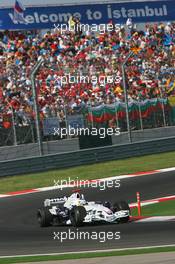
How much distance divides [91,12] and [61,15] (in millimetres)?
1521

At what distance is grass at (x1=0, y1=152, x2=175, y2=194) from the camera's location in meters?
21.8

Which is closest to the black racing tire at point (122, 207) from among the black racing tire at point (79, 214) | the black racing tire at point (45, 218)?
the black racing tire at point (79, 214)

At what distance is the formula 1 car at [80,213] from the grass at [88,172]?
20.4 feet

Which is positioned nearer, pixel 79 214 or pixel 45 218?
pixel 79 214

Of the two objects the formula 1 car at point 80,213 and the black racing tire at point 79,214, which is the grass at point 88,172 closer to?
the formula 1 car at point 80,213

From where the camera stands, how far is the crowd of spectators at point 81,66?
81.5 ft

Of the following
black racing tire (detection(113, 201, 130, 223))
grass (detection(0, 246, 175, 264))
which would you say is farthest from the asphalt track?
grass (detection(0, 246, 175, 264))

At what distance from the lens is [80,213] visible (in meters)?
14.0

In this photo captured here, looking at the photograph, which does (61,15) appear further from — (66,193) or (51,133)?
(66,193)

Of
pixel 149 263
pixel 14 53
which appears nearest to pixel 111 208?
pixel 149 263

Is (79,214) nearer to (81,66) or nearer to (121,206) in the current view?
(121,206)

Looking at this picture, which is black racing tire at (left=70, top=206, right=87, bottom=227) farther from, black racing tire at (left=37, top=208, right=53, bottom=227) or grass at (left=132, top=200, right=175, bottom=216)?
grass at (left=132, top=200, right=175, bottom=216)

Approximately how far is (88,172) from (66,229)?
9.27 metres

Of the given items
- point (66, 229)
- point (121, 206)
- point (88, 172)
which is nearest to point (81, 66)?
point (88, 172)
